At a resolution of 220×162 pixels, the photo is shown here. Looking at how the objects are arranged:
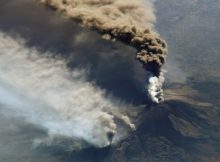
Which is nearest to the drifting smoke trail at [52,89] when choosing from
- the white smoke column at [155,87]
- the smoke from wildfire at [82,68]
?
the smoke from wildfire at [82,68]

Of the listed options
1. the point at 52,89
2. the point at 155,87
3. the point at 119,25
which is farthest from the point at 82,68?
the point at 155,87

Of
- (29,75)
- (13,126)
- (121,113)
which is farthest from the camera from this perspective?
(13,126)

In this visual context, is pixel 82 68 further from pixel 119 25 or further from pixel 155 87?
pixel 155 87

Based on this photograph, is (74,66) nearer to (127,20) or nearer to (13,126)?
(127,20)

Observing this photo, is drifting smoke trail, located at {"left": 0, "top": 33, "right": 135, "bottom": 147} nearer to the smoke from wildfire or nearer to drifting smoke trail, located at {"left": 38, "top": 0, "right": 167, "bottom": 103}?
the smoke from wildfire

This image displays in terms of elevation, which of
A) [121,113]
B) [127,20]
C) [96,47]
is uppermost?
[127,20]

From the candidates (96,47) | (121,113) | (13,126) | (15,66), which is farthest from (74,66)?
(13,126)

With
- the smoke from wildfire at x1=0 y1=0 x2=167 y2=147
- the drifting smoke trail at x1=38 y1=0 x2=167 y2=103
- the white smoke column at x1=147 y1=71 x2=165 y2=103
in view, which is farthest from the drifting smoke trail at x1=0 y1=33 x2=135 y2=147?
the drifting smoke trail at x1=38 y1=0 x2=167 y2=103
